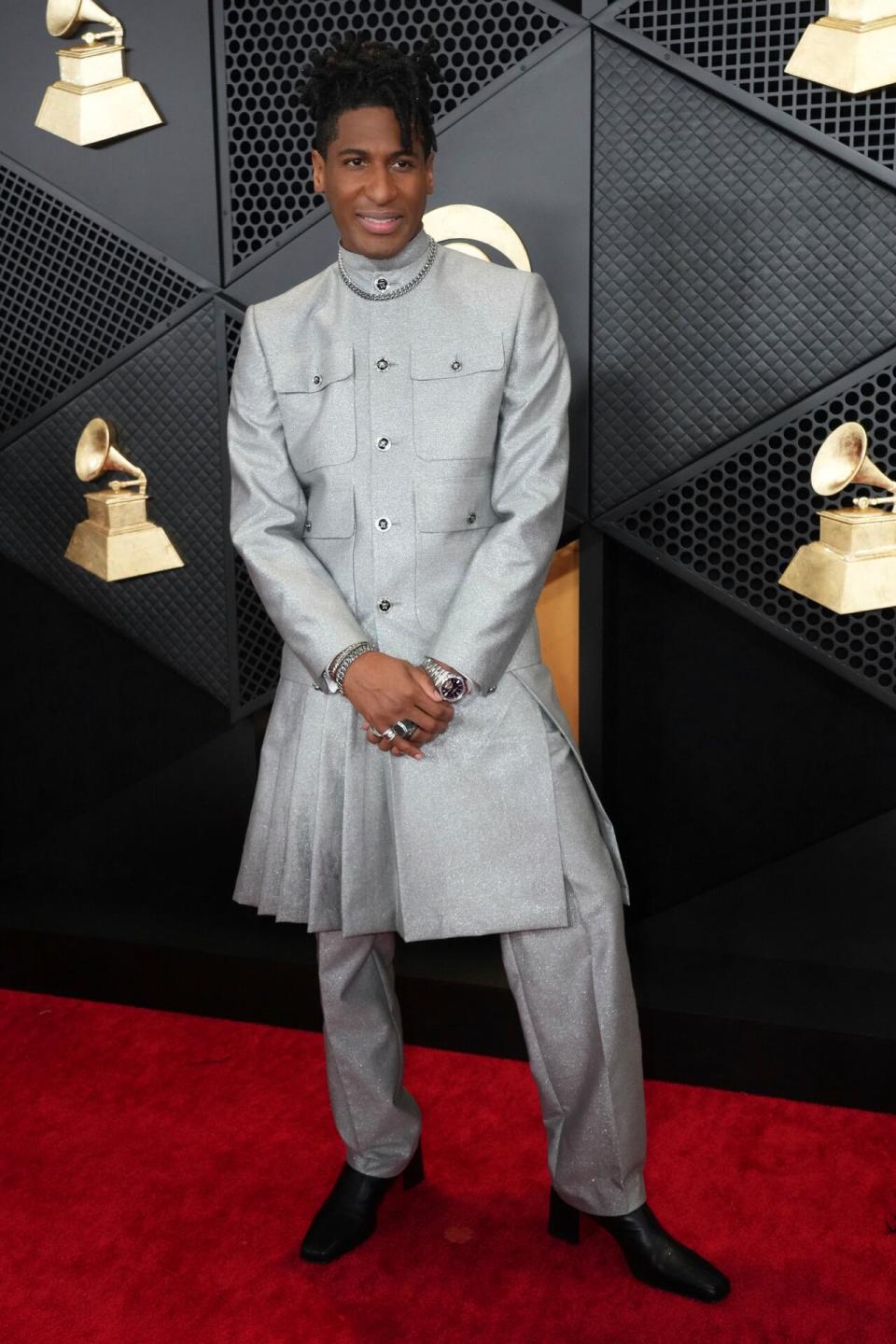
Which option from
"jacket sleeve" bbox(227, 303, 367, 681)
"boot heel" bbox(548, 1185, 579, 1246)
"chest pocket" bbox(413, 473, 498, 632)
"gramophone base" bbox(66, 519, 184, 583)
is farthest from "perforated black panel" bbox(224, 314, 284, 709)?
"boot heel" bbox(548, 1185, 579, 1246)

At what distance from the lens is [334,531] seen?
7.24ft

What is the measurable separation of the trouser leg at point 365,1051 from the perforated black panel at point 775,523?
1.03 meters

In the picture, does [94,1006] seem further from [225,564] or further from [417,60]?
[417,60]

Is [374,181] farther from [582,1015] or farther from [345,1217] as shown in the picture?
[345,1217]

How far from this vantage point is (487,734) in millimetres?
2182

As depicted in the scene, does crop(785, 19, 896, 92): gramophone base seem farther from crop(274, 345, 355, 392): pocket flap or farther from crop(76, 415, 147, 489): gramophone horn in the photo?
crop(76, 415, 147, 489): gramophone horn

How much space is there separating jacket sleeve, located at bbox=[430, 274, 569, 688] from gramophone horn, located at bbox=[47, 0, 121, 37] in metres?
1.27

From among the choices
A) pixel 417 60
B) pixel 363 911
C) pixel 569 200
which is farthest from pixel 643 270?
pixel 363 911

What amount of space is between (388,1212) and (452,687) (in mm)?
1011

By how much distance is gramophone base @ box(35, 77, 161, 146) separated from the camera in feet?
9.50

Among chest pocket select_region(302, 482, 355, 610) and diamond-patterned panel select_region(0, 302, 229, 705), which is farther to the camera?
diamond-patterned panel select_region(0, 302, 229, 705)

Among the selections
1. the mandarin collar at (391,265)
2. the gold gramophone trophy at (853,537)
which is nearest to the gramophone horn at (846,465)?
the gold gramophone trophy at (853,537)

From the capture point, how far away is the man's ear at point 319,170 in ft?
7.00

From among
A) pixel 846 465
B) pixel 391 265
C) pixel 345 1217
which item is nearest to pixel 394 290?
pixel 391 265
